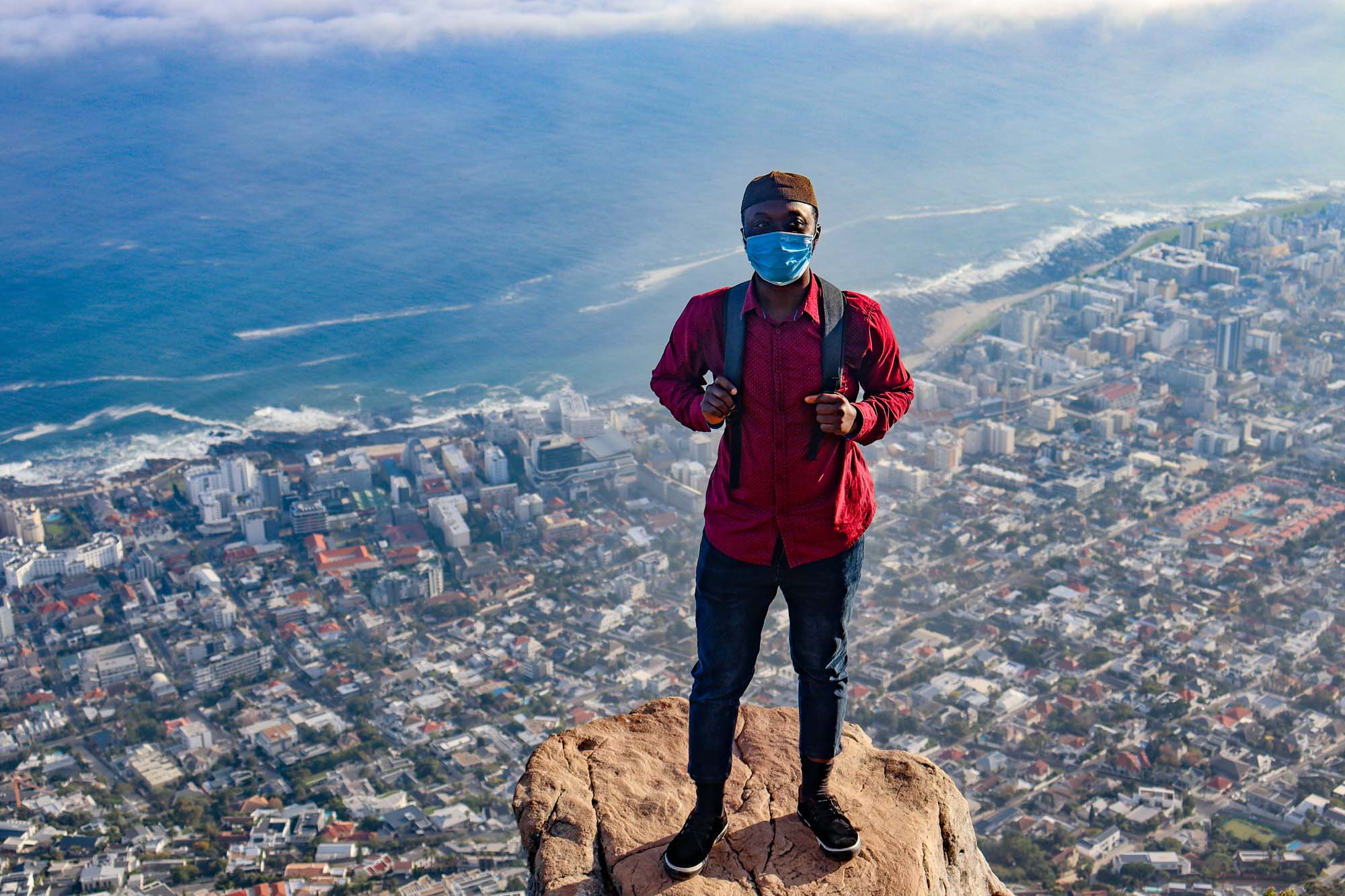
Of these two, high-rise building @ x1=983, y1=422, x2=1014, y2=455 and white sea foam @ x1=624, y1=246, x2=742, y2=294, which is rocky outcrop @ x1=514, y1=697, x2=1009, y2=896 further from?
white sea foam @ x1=624, y1=246, x2=742, y2=294

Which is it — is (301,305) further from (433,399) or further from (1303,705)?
(1303,705)

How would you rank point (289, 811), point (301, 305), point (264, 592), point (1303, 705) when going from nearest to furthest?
point (289, 811), point (1303, 705), point (264, 592), point (301, 305)

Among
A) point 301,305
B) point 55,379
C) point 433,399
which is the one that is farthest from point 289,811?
point 301,305

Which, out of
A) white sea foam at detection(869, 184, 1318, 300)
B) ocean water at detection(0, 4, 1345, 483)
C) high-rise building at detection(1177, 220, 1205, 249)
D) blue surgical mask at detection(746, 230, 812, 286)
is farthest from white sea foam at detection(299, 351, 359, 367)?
blue surgical mask at detection(746, 230, 812, 286)

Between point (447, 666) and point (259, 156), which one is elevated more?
point (259, 156)

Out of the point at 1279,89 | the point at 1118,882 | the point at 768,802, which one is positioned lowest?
the point at 1118,882

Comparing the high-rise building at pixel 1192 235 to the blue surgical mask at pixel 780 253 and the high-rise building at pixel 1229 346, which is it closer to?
the high-rise building at pixel 1229 346

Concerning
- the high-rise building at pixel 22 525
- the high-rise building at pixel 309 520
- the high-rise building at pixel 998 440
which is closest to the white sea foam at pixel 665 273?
the high-rise building at pixel 998 440
